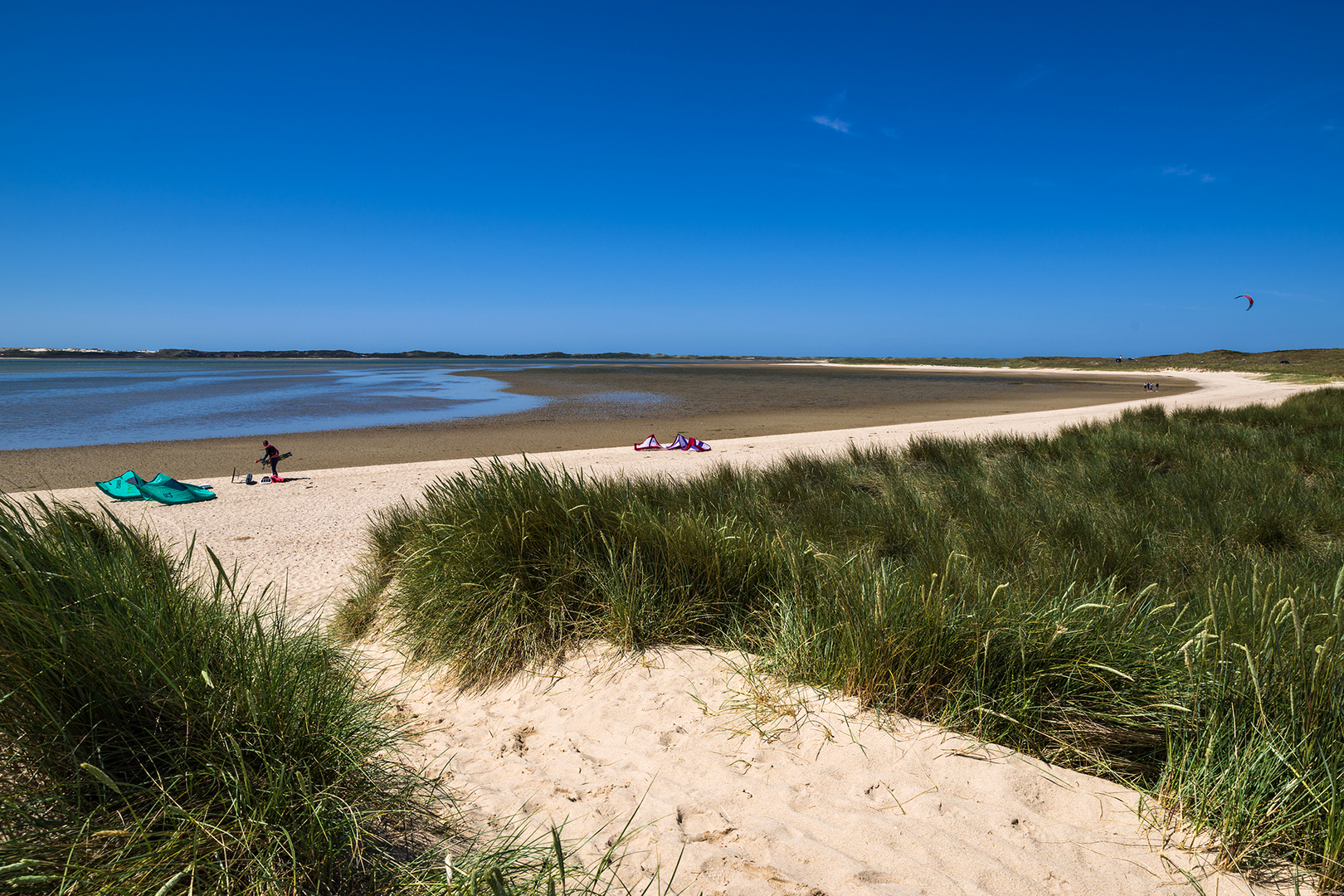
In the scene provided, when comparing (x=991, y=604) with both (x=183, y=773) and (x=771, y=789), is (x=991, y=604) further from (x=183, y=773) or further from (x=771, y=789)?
(x=183, y=773)

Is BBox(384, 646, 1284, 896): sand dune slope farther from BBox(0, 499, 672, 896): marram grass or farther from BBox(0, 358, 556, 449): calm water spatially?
BBox(0, 358, 556, 449): calm water

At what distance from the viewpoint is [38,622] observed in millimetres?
1678

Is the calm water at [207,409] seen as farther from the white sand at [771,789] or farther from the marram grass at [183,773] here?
the white sand at [771,789]

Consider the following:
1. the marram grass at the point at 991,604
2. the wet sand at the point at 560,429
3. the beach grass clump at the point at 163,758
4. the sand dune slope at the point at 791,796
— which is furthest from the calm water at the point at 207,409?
the sand dune slope at the point at 791,796

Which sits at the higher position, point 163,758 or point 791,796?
point 163,758

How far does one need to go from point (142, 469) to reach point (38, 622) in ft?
47.6

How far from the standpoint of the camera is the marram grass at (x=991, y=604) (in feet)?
6.81

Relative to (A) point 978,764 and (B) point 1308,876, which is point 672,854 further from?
(B) point 1308,876

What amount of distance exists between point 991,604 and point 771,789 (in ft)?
4.16

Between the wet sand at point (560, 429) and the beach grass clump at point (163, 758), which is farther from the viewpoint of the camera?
the wet sand at point (560, 429)

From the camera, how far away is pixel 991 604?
274 cm

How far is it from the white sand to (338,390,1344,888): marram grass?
16cm

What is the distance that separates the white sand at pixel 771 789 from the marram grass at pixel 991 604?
165 millimetres

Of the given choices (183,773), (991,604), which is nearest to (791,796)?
(991,604)
